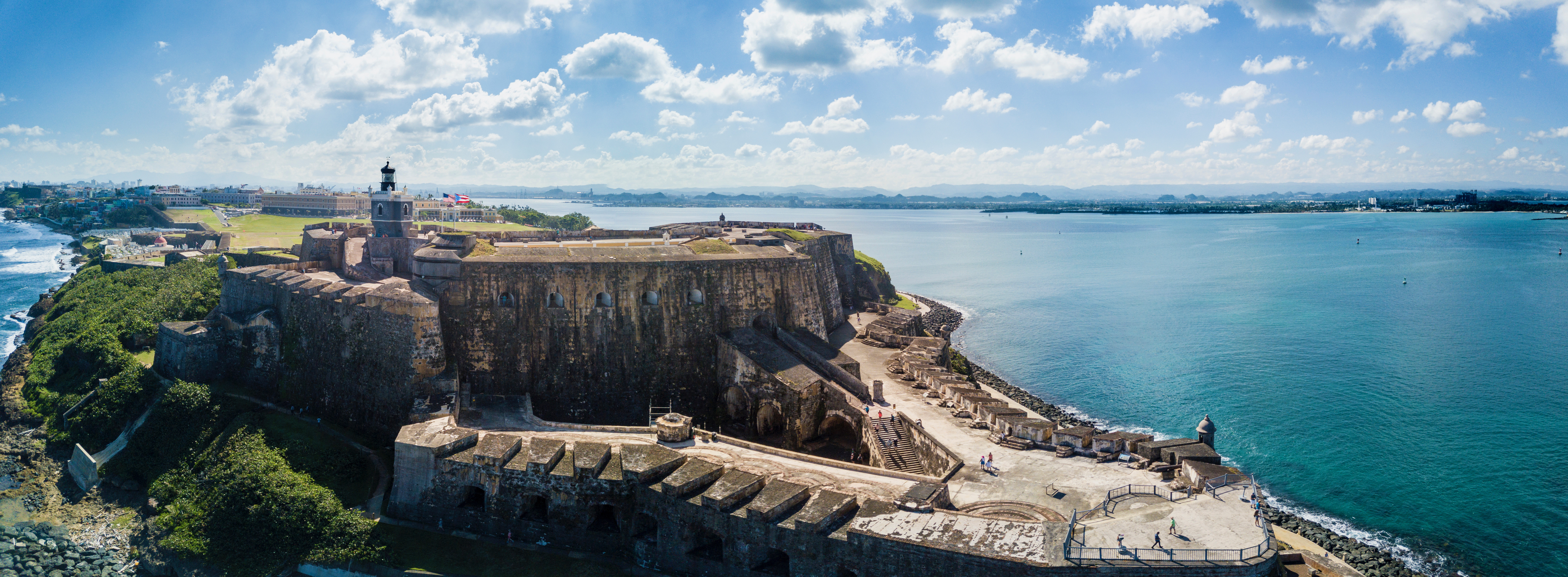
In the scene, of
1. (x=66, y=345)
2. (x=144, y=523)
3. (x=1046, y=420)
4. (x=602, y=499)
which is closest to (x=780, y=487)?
(x=602, y=499)

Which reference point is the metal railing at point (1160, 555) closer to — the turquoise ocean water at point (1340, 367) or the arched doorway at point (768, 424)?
the turquoise ocean water at point (1340, 367)

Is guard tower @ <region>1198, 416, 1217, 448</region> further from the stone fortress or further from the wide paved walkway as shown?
the wide paved walkway

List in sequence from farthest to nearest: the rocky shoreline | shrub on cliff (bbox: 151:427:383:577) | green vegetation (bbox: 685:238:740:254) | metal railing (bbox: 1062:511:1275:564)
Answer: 1. green vegetation (bbox: 685:238:740:254)
2. the rocky shoreline
3. shrub on cliff (bbox: 151:427:383:577)
4. metal railing (bbox: 1062:511:1275:564)

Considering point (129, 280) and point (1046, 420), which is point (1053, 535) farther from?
point (129, 280)

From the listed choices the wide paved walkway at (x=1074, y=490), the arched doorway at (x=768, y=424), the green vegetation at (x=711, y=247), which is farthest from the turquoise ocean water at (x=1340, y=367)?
the green vegetation at (x=711, y=247)

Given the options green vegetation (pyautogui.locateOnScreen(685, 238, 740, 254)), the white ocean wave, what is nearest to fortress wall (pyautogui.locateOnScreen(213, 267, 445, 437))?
green vegetation (pyautogui.locateOnScreen(685, 238, 740, 254))
